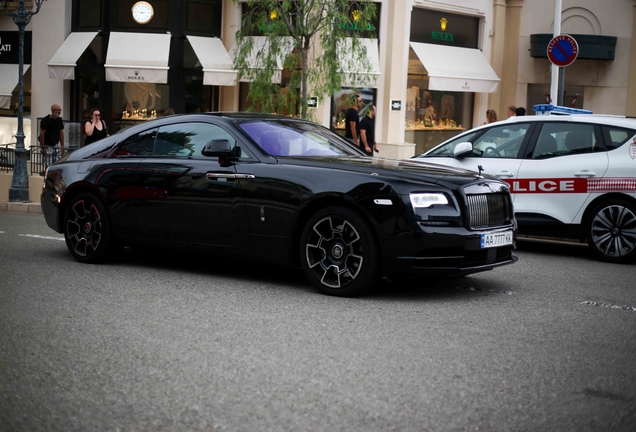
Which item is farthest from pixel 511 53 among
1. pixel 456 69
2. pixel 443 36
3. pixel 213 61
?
pixel 213 61

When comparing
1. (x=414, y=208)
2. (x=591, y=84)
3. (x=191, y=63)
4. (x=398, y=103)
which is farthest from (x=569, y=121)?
(x=591, y=84)

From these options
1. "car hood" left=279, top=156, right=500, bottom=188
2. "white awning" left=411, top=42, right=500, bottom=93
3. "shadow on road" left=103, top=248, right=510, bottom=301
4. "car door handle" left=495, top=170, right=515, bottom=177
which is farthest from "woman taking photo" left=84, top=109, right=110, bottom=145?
"white awning" left=411, top=42, right=500, bottom=93

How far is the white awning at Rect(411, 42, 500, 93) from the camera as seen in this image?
25.4m

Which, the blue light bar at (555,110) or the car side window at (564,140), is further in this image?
the blue light bar at (555,110)

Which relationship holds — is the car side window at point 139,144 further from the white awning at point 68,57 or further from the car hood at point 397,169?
the white awning at point 68,57

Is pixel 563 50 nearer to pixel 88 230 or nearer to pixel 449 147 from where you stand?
pixel 449 147

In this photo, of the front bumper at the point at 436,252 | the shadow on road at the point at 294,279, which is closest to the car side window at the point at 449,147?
the shadow on road at the point at 294,279

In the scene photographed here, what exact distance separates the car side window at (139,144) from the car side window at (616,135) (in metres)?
5.22

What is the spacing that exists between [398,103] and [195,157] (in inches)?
652

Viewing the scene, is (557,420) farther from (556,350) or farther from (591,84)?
(591,84)

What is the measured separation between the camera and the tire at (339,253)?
7426 millimetres

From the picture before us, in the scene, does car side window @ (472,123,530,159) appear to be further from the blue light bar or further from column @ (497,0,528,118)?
column @ (497,0,528,118)

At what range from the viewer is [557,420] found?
177 inches

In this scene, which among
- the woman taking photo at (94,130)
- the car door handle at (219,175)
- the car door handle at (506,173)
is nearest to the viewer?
the car door handle at (219,175)
